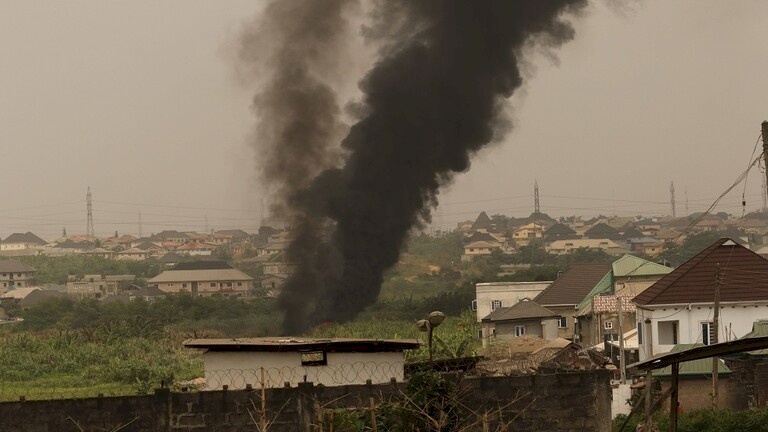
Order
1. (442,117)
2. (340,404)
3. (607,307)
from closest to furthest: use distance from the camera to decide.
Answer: (340,404)
(607,307)
(442,117)

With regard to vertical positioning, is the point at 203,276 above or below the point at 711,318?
above

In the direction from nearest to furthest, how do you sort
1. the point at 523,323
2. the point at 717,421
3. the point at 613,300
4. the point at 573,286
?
1. the point at 717,421
2. the point at 613,300
3. the point at 523,323
4. the point at 573,286

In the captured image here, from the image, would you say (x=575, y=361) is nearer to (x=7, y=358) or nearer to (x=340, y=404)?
(x=340, y=404)

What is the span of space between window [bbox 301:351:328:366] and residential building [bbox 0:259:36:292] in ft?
391

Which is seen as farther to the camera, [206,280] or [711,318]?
[206,280]

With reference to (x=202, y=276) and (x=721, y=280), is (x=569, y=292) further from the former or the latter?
(x=202, y=276)

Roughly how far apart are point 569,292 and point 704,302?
82.3 feet

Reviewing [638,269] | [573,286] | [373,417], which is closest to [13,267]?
[573,286]

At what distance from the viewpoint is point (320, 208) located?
2680 inches

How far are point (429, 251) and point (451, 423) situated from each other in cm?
10975

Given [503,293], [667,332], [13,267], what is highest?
[13,267]

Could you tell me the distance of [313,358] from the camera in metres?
24.7

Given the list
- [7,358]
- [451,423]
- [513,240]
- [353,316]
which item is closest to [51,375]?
[7,358]

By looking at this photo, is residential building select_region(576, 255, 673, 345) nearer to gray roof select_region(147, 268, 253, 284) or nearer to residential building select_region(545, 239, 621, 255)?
gray roof select_region(147, 268, 253, 284)
